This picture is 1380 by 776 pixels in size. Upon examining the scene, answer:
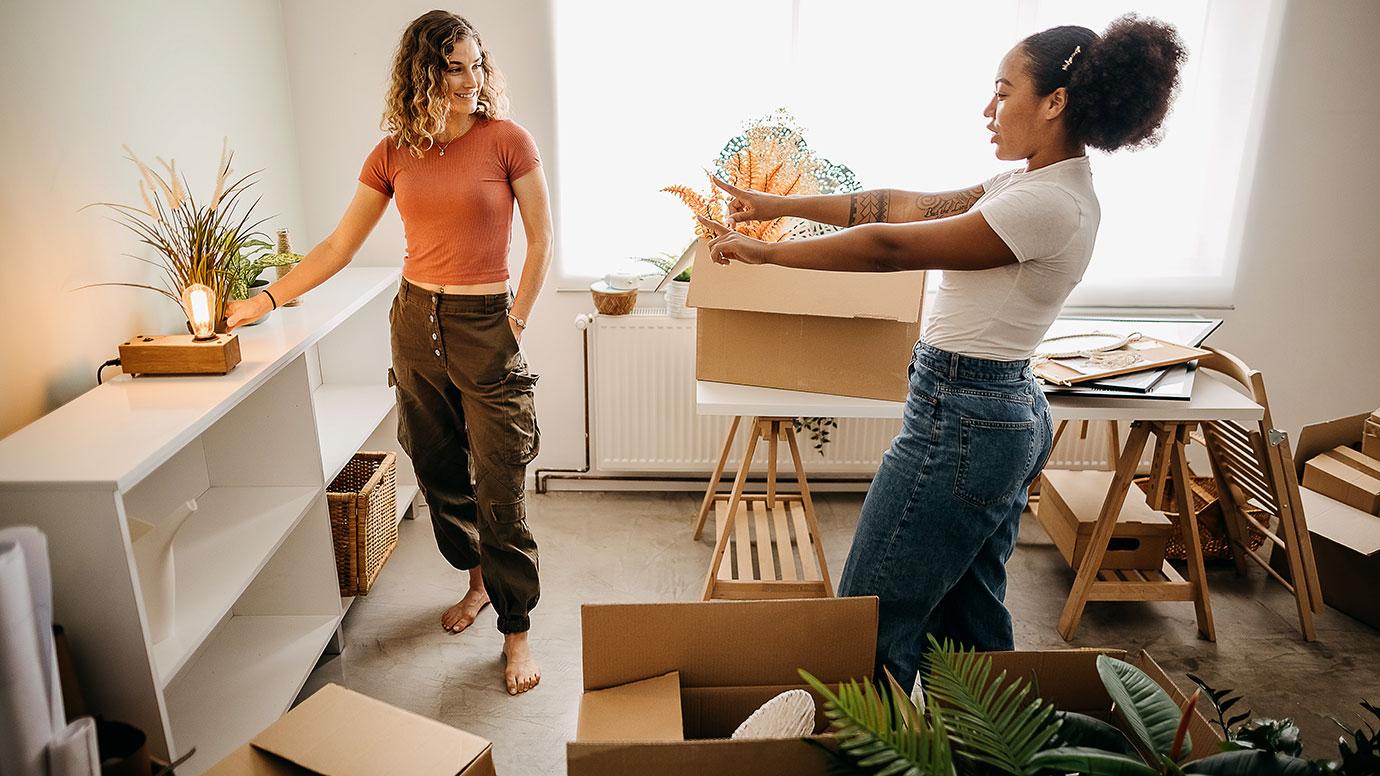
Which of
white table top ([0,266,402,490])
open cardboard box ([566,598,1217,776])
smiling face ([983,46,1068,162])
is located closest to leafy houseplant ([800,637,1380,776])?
open cardboard box ([566,598,1217,776])

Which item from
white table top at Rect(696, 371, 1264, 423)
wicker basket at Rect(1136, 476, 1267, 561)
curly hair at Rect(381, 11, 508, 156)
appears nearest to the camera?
curly hair at Rect(381, 11, 508, 156)

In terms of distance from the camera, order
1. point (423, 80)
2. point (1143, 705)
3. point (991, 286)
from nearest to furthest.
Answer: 1. point (1143, 705)
2. point (991, 286)
3. point (423, 80)

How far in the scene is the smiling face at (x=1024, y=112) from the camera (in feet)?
4.73

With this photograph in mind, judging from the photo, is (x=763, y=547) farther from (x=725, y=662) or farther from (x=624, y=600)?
(x=725, y=662)

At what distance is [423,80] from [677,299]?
50.4 inches

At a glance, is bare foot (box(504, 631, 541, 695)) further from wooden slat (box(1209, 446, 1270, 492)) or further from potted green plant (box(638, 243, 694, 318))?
wooden slat (box(1209, 446, 1270, 492))

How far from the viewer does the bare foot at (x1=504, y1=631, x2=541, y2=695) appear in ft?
7.47

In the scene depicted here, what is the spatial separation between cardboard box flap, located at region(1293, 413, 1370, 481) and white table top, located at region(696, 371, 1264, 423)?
2.31 ft

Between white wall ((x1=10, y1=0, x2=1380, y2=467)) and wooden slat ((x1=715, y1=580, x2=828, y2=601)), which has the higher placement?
white wall ((x1=10, y1=0, x2=1380, y2=467))

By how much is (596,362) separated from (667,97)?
91 centimetres

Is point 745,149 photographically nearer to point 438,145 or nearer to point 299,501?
point 438,145

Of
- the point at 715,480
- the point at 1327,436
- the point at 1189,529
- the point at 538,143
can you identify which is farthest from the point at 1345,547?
the point at 538,143

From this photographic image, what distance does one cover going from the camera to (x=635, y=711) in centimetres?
126

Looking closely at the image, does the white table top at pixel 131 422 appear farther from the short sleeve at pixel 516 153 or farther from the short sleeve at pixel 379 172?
the short sleeve at pixel 516 153
